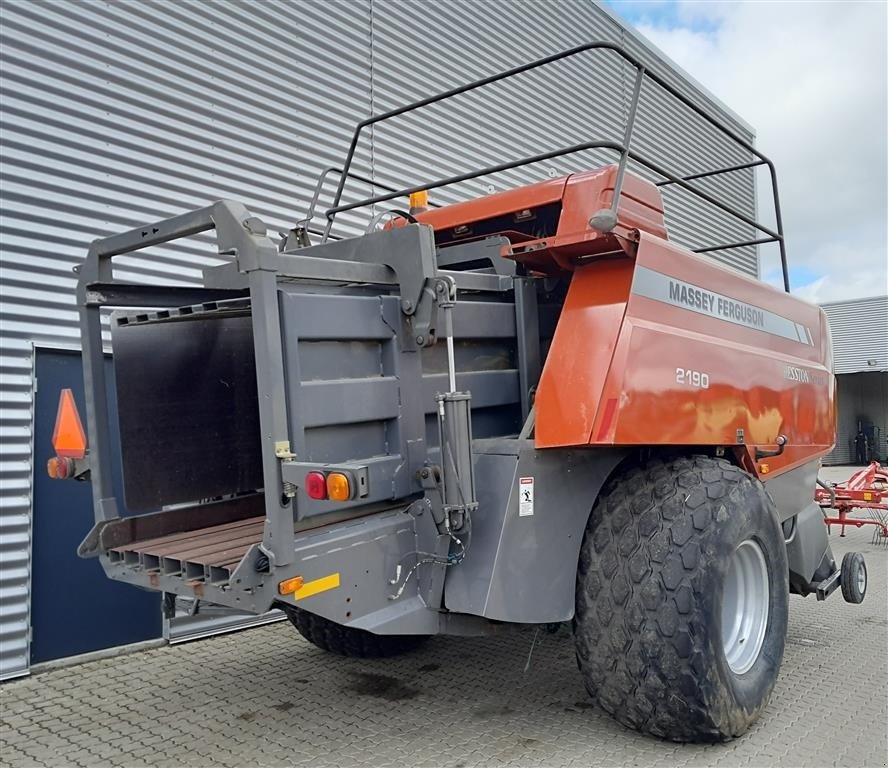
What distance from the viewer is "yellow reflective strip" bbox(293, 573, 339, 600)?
2.66m

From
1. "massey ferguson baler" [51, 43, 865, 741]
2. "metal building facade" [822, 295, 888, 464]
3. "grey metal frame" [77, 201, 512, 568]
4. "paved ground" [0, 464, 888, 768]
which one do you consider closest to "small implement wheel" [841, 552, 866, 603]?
"paved ground" [0, 464, 888, 768]

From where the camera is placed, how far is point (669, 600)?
3.03 meters

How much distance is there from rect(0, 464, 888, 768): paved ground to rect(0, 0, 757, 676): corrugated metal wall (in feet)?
2.77

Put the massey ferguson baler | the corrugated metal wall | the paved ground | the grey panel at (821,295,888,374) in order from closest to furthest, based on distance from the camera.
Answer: the massey ferguson baler → the paved ground → the corrugated metal wall → the grey panel at (821,295,888,374)

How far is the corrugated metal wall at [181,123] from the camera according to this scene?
4.57 meters

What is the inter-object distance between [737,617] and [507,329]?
5.77 ft

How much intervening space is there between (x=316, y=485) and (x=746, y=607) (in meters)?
2.29

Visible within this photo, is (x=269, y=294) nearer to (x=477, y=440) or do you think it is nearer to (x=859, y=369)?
(x=477, y=440)

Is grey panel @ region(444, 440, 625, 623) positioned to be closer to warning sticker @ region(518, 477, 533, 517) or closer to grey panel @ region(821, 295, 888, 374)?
warning sticker @ region(518, 477, 533, 517)

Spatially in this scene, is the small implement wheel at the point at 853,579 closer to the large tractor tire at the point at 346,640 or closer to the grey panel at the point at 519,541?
the grey panel at the point at 519,541

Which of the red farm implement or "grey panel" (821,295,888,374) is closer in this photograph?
the red farm implement

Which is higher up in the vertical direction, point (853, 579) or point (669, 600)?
point (669, 600)

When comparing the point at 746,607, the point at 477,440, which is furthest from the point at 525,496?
the point at 746,607

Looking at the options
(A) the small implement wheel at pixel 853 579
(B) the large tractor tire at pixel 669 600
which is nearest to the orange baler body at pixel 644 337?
(B) the large tractor tire at pixel 669 600
